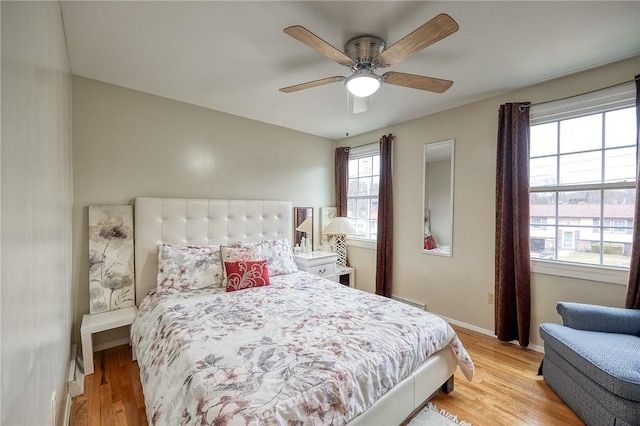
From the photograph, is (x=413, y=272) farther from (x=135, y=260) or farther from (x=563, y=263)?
(x=135, y=260)

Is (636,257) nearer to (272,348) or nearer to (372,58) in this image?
(372,58)

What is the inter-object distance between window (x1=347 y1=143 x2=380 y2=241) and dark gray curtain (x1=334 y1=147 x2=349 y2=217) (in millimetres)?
88

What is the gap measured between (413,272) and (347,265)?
1.13 meters

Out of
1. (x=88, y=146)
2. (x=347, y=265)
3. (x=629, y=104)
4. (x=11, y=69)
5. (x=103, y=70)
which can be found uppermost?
(x=103, y=70)

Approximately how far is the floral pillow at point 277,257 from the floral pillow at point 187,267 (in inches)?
19.4

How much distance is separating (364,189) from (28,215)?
372 centimetres

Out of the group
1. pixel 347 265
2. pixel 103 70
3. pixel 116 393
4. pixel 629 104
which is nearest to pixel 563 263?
pixel 629 104

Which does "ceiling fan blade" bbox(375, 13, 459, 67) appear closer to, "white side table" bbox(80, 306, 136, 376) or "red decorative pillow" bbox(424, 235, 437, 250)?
"red decorative pillow" bbox(424, 235, 437, 250)

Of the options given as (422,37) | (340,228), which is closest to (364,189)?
(340,228)

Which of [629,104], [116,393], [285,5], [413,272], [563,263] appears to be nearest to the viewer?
[285,5]

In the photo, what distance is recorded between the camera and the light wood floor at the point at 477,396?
172 centimetres

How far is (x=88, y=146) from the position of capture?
2387 mm

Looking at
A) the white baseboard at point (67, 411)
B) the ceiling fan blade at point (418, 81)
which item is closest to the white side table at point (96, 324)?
the white baseboard at point (67, 411)

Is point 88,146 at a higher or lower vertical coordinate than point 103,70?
lower
